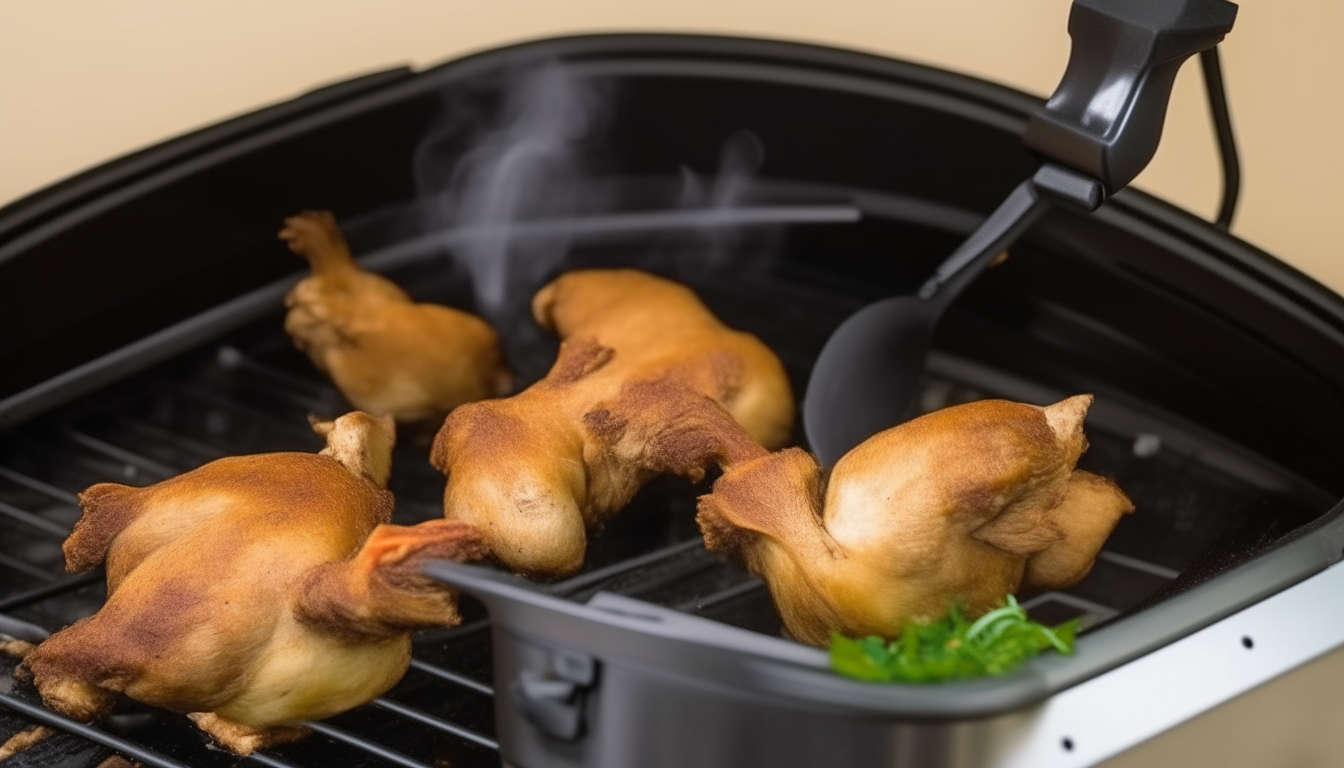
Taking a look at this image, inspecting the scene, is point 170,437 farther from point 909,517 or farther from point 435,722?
point 909,517

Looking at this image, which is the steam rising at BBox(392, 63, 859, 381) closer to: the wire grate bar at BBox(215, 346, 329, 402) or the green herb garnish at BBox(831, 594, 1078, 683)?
the wire grate bar at BBox(215, 346, 329, 402)

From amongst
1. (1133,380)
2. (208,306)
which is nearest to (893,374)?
(1133,380)

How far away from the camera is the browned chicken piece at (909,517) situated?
2.88 feet

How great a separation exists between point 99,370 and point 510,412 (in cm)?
45

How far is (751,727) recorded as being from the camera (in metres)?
0.73

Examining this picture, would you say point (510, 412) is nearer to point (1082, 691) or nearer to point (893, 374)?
point (893, 374)

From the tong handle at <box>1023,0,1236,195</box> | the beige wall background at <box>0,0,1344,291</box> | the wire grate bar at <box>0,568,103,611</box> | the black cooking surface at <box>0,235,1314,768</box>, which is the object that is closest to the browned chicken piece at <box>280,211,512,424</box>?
the black cooking surface at <box>0,235,1314,768</box>

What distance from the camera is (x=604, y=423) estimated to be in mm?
1063

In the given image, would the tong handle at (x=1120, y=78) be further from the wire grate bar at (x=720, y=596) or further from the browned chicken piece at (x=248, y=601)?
the browned chicken piece at (x=248, y=601)

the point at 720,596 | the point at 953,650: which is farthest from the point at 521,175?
the point at 953,650

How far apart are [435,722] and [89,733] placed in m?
0.20

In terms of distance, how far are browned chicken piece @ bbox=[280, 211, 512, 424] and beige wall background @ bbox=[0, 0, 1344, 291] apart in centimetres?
65

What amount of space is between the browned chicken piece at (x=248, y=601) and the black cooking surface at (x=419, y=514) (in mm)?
56

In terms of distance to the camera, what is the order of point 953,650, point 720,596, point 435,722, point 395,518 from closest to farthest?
point 953,650 < point 435,722 < point 720,596 < point 395,518
